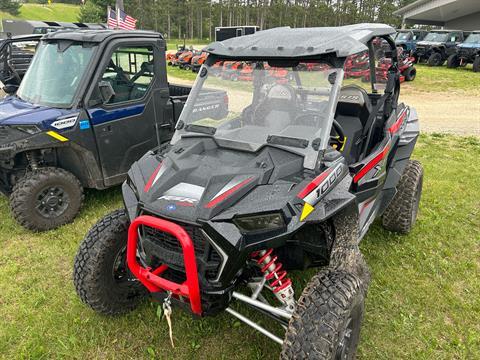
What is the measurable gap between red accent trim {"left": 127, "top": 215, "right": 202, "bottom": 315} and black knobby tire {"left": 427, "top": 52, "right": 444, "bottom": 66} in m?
23.6

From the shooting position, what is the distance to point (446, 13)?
119 ft

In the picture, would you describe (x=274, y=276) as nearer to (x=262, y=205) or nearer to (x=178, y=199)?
(x=262, y=205)

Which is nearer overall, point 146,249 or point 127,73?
point 146,249

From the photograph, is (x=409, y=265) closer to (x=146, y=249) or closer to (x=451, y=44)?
(x=146, y=249)

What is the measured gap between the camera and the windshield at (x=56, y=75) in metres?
A: 4.60

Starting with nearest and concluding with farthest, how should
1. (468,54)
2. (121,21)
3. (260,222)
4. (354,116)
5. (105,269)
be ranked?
(260,222) → (105,269) → (354,116) → (121,21) → (468,54)

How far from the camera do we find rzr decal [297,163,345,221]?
2.30 meters

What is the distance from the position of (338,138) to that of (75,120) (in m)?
2.95

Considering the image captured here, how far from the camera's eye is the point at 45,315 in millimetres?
3158

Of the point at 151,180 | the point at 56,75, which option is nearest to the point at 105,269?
the point at 151,180

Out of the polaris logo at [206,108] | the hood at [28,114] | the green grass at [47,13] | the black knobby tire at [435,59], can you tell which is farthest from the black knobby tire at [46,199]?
the green grass at [47,13]

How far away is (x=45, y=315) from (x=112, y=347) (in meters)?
0.72

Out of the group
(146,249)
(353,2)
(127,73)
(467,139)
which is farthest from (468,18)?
(146,249)

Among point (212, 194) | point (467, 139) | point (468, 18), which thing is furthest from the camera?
point (468, 18)
